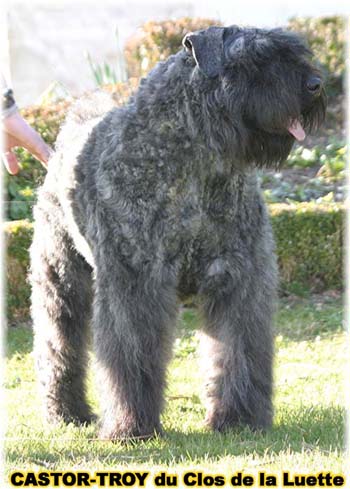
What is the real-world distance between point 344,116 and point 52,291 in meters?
6.42

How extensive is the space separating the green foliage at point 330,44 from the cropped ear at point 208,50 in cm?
672

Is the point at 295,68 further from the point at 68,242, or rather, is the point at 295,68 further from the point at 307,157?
the point at 307,157

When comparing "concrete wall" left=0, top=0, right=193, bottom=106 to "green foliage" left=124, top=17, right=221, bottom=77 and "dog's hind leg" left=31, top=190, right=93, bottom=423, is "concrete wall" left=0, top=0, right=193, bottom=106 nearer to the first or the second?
"green foliage" left=124, top=17, right=221, bottom=77

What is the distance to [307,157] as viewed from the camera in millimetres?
10172

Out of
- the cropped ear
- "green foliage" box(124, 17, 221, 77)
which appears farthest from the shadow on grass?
"green foliage" box(124, 17, 221, 77)

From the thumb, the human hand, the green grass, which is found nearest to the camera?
the green grass

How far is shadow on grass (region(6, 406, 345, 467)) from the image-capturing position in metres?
4.57

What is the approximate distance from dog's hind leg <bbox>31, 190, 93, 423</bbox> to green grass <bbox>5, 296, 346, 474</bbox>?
234mm

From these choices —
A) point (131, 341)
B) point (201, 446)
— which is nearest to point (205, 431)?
point (201, 446)

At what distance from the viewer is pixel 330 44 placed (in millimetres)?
11438

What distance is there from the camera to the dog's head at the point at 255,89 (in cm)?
452

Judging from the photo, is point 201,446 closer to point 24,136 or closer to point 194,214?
Result: point 194,214

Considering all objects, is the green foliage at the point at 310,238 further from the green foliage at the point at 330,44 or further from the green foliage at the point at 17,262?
the green foliage at the point at 330,44

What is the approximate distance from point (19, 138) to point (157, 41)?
5713 mm
